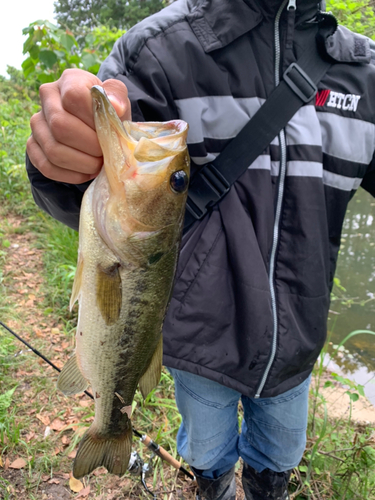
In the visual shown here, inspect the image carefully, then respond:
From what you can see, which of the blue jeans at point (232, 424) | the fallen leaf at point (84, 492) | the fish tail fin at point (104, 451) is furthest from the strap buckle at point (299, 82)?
the fallen leaf at point (84, 492)

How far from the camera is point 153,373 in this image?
4.60ft

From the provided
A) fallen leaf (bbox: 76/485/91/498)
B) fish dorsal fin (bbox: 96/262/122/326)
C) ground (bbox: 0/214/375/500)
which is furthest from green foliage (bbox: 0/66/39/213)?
fish dorsal fin (bbox: 96/262/122/326)

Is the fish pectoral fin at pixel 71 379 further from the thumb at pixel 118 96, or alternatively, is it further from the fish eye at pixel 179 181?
the thumb at pixel 118 96

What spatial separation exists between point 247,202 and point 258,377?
2.66 feet

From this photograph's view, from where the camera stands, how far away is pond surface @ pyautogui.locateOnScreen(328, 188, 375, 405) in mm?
4043

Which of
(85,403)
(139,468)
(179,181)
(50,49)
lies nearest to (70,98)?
(179,181)

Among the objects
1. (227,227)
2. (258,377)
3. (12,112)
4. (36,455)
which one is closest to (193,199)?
(227,227)

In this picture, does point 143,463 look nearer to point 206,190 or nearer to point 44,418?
point 44,418

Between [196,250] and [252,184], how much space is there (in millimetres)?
384

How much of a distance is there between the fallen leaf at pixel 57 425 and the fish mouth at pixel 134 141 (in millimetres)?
2395

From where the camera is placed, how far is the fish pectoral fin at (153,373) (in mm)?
1363

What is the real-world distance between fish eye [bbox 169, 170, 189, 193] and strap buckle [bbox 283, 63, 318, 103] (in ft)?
2.52

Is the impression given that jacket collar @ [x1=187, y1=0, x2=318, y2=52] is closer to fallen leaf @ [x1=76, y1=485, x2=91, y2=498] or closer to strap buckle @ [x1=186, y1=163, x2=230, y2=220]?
strap buckle @ [x1=186, y1=163, x2=230, y2=220]

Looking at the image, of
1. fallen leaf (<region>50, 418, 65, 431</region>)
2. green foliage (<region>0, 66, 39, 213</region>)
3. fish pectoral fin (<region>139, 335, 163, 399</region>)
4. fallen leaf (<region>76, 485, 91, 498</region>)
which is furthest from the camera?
green foliage (<region>0, 66, 39, 213</region>)
